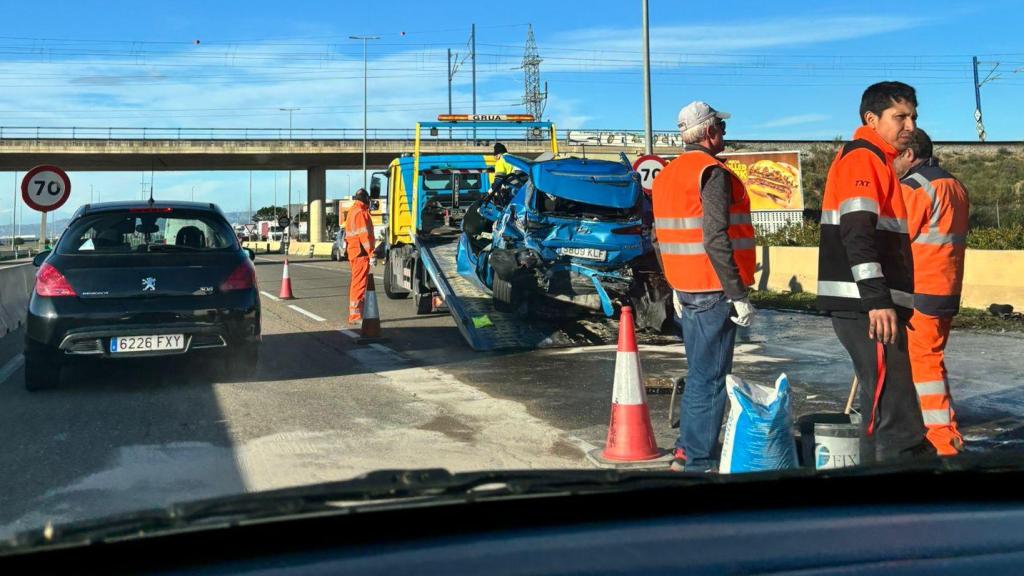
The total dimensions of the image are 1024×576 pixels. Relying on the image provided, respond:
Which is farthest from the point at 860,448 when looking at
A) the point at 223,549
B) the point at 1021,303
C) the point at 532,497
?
the point at 1021,303

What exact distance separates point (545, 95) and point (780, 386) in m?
89.7

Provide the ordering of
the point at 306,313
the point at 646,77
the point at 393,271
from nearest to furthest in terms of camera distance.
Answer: the point at 306,313
the point at 393,271
the point at 646,77

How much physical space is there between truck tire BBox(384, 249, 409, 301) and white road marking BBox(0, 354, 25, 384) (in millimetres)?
6982

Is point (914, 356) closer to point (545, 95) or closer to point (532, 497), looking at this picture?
point (532, 497)

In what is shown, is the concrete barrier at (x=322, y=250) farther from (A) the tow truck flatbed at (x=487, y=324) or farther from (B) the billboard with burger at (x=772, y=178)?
(A) the tow truck flatbed at (x=487, y=324)

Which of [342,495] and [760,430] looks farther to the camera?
[760,430]

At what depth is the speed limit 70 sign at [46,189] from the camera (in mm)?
15655

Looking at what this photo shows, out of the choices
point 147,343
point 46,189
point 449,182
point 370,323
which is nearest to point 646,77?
point 449,182

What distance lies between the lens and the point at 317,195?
6338cm

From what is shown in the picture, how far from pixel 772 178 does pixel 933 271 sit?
30112 mm

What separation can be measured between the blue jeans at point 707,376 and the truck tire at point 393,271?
37.9 feet

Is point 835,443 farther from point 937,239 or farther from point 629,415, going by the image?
point 629,415

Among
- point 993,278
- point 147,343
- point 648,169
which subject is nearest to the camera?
point 147,343

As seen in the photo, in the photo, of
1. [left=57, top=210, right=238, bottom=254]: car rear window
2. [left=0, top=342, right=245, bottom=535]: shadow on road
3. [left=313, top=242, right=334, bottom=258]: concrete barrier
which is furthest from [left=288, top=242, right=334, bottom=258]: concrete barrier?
[left=0, top=342, right=245, bottom=535]: shadow on road
